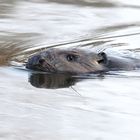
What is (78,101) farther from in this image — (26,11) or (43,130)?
(26,11)

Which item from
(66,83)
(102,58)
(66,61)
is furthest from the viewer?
(102,58)

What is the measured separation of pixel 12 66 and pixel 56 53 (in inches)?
28.3

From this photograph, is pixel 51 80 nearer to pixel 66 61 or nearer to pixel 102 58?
pixel 66 61

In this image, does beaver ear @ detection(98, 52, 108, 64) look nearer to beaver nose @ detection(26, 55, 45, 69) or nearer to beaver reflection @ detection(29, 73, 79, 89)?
beaver reflection @ detection(29, 73, 79, 89)

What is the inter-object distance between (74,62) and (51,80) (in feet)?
1.27

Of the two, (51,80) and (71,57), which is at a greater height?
(71,57)

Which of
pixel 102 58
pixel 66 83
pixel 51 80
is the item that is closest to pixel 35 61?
pixel 51 80

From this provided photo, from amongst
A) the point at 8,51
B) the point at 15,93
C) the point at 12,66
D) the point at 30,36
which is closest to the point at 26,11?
the point at 30,36

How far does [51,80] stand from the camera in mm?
7645

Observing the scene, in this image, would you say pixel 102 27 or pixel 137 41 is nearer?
pixel 137 41

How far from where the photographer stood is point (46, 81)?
763 centimetres

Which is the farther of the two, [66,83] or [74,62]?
[74,62]

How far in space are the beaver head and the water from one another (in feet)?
0.34

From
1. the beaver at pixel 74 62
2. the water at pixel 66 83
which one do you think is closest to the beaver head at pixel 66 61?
the beaver at pixel 74 62
